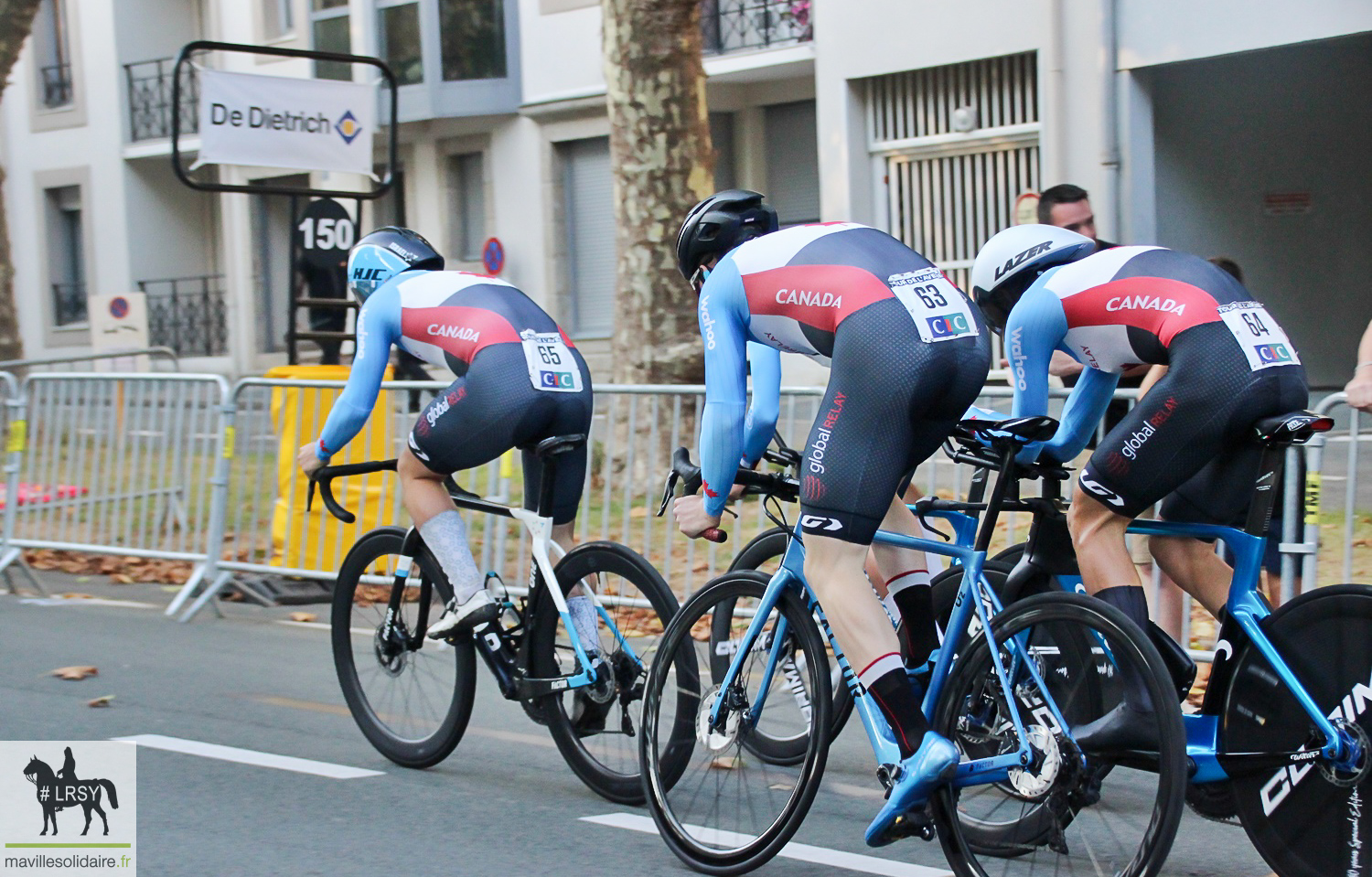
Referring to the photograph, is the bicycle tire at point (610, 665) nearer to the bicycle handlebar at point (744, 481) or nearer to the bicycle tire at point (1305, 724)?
the bicycle handlebar at point (744, 481)

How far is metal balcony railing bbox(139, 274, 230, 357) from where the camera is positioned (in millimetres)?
30062

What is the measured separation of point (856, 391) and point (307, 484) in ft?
17.1

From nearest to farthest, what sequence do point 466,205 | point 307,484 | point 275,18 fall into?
point 307,484 < point 466,205 < point 275,18

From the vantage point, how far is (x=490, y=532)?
25.6 feet

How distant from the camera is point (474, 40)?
2330 cm

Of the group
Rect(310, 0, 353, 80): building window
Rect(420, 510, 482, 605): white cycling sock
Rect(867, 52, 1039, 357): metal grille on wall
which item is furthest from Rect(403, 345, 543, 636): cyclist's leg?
Rect(310, 0, 353, 80): building window

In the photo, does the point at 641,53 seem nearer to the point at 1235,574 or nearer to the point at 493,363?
the point at 493,363

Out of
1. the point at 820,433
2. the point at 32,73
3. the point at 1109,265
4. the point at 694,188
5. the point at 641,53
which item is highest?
the point at 32,73

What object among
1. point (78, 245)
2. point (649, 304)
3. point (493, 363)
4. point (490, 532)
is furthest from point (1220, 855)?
point (78, 245)

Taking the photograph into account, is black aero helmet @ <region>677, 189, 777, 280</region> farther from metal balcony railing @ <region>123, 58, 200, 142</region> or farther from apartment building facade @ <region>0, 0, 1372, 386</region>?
metal balcony railing @ <region>123, 58, 200, 142</region>

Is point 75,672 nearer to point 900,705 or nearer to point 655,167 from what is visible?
point 900,705

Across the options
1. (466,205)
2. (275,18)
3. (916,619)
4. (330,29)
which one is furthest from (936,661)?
(275,18)

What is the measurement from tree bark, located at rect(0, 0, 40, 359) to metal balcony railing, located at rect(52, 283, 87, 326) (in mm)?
13440

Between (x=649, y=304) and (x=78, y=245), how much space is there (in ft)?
78.0
